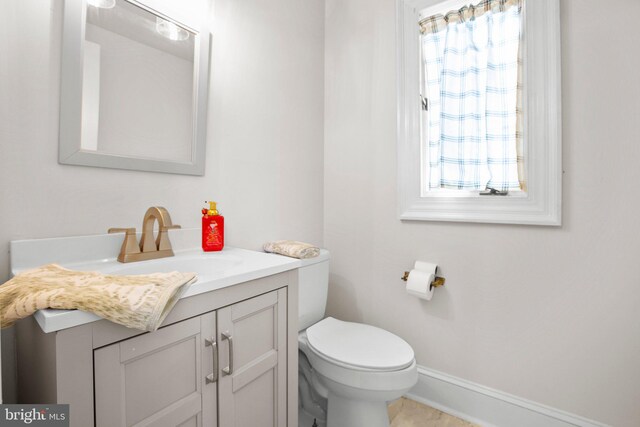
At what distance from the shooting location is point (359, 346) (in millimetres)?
1335

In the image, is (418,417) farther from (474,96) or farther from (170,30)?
(170,30)

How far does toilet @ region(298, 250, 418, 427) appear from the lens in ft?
3.85

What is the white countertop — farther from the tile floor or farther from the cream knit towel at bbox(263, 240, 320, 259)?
the tile floor

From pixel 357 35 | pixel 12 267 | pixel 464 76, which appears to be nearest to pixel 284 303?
pixel 12 267

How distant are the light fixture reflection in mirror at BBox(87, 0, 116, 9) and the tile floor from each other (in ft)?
7.01

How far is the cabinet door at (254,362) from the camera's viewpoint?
33.9 inches

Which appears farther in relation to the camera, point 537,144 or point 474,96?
point 474,96

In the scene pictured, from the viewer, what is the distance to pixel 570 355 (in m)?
1.33

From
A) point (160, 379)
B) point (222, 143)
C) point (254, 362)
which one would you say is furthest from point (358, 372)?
point (222, 143)

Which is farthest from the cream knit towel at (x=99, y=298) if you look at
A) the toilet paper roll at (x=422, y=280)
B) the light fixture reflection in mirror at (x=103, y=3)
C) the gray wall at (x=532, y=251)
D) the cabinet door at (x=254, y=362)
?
the gray wall at (x=532, y=251)

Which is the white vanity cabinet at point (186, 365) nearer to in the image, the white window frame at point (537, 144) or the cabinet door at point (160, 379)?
the cabinet door at point (160, 379)

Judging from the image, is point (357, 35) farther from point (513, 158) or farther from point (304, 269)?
point (304, 269)

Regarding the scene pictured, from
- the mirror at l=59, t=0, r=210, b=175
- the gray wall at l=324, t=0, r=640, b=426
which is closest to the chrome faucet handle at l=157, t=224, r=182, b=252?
the mirror at l=59, t=0, r=210, b=175

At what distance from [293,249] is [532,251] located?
44.2 inches
